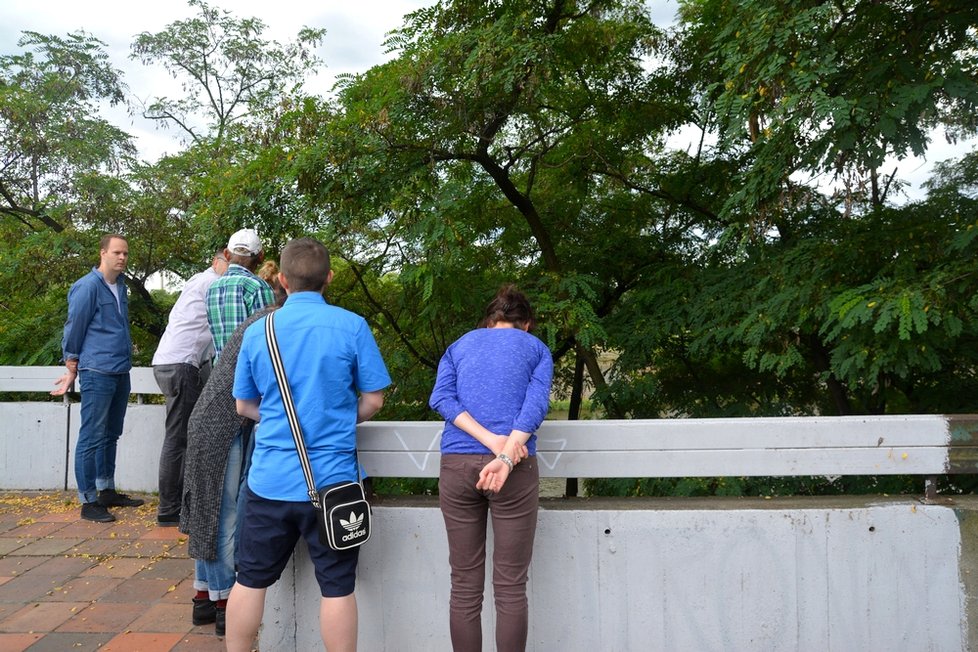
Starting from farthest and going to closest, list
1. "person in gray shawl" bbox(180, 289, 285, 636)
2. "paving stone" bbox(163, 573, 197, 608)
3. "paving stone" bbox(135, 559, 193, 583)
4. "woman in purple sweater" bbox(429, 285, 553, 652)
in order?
"paving stone" bbox(135, 559, 193, 583) → "paving stone" bbox(163, 573, 197, 608) → "person in gray shawl" bbox(180, 289, 285, 636) → "woman in purple sweater" bbox(429, 285, 553, 652)

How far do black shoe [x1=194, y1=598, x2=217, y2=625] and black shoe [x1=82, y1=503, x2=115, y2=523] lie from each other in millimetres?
2186

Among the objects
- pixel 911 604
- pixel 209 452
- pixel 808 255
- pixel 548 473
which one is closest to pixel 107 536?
pixel 209 452

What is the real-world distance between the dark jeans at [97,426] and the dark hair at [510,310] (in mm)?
3539

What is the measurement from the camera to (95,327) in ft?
17.7

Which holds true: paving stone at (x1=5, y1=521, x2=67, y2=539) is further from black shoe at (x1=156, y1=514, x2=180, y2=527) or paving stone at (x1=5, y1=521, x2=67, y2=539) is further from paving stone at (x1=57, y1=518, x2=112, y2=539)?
black shoe at (x1=156, y1=514, x2=180, y2=527)

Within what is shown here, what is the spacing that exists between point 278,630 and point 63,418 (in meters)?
4.31

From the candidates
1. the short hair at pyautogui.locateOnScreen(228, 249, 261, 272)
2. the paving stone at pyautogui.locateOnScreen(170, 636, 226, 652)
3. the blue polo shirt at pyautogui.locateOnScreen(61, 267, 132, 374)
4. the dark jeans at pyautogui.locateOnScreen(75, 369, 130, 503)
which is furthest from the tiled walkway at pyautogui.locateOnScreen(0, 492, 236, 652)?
the short hair at pyautogui.locateOnScreen(228, 249, 261, 272)

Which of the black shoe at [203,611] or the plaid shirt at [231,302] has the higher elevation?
the plaid shirt at [231,302]

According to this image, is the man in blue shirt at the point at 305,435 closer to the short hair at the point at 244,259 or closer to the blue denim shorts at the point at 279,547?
the blue denim shorts at the point at 279,547

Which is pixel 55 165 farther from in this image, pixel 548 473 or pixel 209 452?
pixel 548 473

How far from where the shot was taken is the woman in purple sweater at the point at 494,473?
2.94 m

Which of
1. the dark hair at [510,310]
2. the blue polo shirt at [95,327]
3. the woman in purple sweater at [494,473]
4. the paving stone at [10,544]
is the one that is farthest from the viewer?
the blue polo shirt at [95,327]

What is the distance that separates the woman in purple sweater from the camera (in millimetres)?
2941

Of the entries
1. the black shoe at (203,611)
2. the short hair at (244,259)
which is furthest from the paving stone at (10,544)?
the short hair at (244,259)
